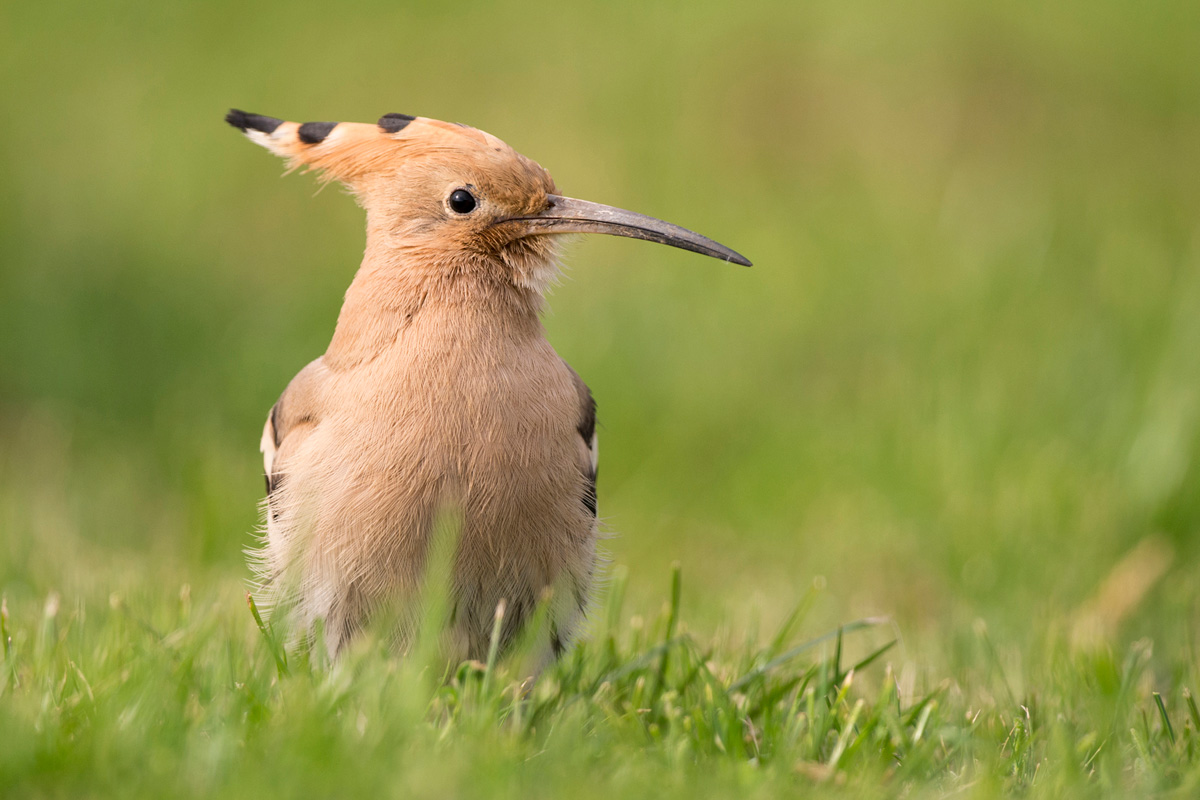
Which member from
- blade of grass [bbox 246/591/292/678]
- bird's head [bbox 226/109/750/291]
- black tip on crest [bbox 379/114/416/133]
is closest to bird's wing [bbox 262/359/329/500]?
bird's head [bbox 226/109/750/291]

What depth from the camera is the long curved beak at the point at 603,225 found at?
10.1ft

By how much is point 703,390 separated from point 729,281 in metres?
0.82

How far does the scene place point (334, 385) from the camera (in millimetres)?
3035

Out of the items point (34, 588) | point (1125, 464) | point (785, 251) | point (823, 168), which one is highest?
point (823, 168)

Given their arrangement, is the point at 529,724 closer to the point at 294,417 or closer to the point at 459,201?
the point at 294,417

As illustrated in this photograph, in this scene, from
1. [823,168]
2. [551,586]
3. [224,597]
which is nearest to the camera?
[551,586]

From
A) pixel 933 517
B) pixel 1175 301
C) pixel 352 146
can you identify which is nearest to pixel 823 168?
pixel 1175 301

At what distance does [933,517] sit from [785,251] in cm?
217

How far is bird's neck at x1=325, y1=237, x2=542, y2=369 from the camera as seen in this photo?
298 centimetres

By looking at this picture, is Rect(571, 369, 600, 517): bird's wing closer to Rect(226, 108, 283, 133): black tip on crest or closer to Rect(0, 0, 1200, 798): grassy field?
Rect(0, 0, 1200, 798): grassy field

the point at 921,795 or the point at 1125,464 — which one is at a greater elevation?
the point at 1125,464

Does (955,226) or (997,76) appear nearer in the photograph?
(955,226)

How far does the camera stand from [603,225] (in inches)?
123

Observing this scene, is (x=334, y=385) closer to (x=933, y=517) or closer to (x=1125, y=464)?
(x=933, y=517)
